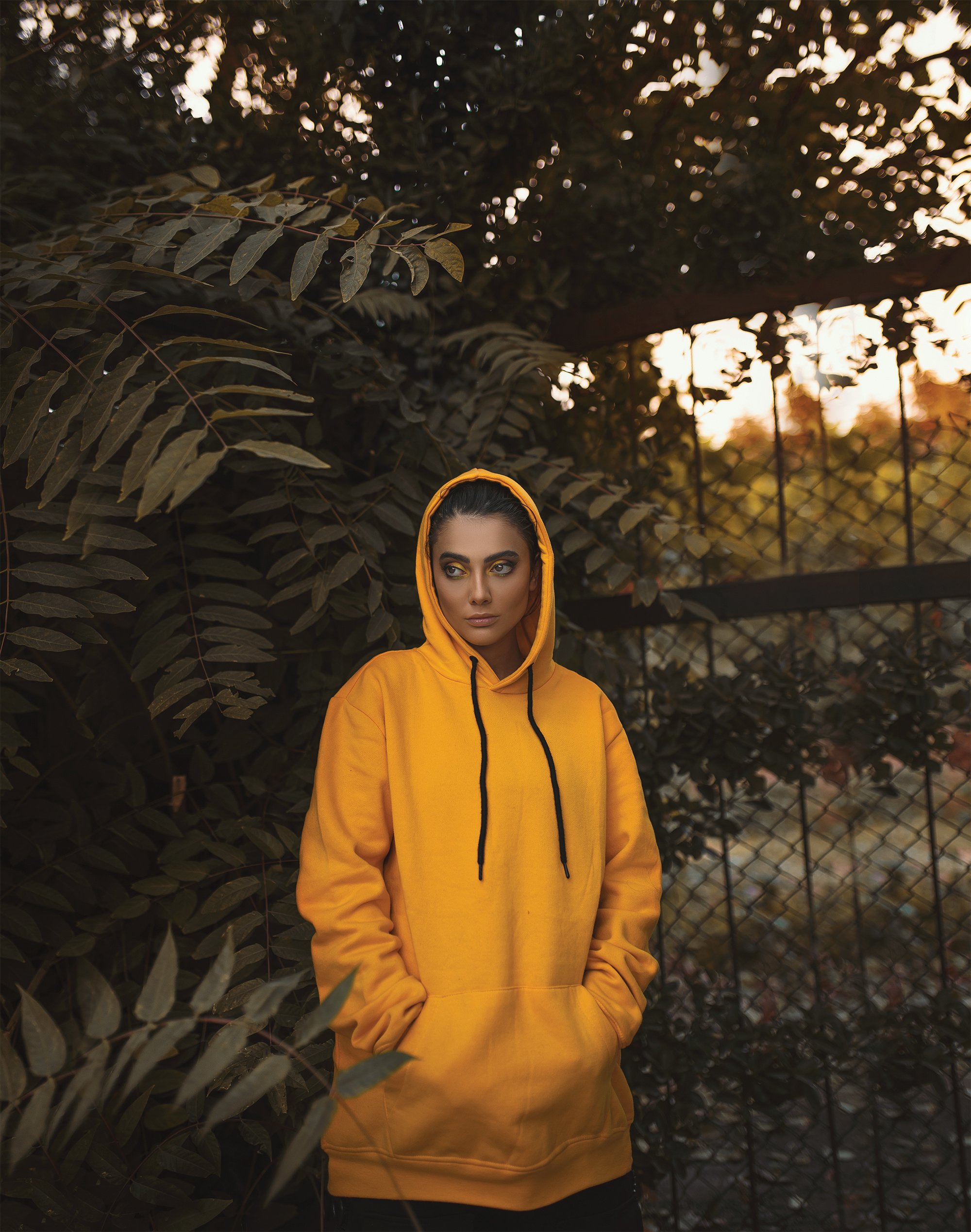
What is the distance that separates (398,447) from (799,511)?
1.19 meters

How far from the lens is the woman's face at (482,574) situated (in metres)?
1.42

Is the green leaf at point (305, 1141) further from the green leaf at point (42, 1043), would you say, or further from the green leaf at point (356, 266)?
the green leaf at point (356, 266)

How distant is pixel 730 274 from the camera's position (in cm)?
237

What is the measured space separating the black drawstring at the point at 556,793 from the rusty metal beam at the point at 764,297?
Answer: 1329 mm

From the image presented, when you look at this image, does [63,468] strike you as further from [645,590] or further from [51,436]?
[645,590]

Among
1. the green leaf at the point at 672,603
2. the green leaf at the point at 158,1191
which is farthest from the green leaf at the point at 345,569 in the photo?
the green leaf at the point at 158,1191

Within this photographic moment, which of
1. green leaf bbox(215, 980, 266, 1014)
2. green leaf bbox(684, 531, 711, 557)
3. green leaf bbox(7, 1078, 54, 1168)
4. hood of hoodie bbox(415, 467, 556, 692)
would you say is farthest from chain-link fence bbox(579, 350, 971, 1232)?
green leaf bbox(7, 1078, 54, 1168)

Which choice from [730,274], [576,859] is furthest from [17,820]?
[730,274]

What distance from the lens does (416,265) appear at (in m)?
1.27

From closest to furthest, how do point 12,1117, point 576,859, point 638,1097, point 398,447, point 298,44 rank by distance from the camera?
1. point 12,1117
2. point 576,859
3. point 398,447
4. point 638,1097
5. point 298,44

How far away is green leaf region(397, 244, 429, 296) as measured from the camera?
1.24m

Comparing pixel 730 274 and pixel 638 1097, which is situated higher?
pixel 730 274

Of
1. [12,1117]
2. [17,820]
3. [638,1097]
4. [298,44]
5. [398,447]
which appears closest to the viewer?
[12,1117]

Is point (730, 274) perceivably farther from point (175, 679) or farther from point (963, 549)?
point (175, 679)
